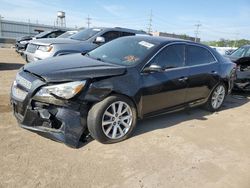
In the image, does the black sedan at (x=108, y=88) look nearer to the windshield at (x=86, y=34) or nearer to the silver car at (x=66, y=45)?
the silver car at (x=66, y=45)

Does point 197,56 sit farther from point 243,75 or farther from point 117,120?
point 243,75

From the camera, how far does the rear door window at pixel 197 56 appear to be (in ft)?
17.2

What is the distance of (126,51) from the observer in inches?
186

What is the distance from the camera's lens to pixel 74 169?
10.7 ft

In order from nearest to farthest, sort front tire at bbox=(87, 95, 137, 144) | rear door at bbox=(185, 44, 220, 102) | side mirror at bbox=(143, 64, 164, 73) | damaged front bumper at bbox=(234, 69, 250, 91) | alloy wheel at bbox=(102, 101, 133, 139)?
front tire at bbox=(87, 95, 137, 144)
alloy wheel at bbox=(102, 101, 133, 139)
side mirror at bbox=(143, 64, 164, 73)
rear door at bbox=(185, 44, 220, 102)
damaged front bumper at bbox=(234, 69, 250, 91)

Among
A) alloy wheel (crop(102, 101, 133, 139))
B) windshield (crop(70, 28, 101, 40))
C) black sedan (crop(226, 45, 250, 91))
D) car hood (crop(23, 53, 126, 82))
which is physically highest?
windshield (crop(70, 28, 101, 40))

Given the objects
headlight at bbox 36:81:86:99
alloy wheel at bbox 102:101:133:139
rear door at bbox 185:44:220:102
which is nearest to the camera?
headlight at bbox 36:81:86:99

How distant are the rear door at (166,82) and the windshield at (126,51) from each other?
24 cm

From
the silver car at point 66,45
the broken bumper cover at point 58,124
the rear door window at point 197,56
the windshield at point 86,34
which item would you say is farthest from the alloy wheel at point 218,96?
the windshield at point 86,34

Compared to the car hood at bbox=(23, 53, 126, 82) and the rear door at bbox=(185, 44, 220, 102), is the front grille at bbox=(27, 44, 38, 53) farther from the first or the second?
the rear door at bbox=(185, 44, 220, 102)

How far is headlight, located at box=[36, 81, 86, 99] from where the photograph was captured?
355cm

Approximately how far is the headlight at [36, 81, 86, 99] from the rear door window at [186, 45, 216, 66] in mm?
2492

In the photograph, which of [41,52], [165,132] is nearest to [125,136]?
[165,132]

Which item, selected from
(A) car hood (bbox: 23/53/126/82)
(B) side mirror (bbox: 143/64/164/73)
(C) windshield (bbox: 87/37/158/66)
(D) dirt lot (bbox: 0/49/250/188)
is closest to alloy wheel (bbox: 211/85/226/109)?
(D) dirt lot (bbox: 0/49/250/188)
